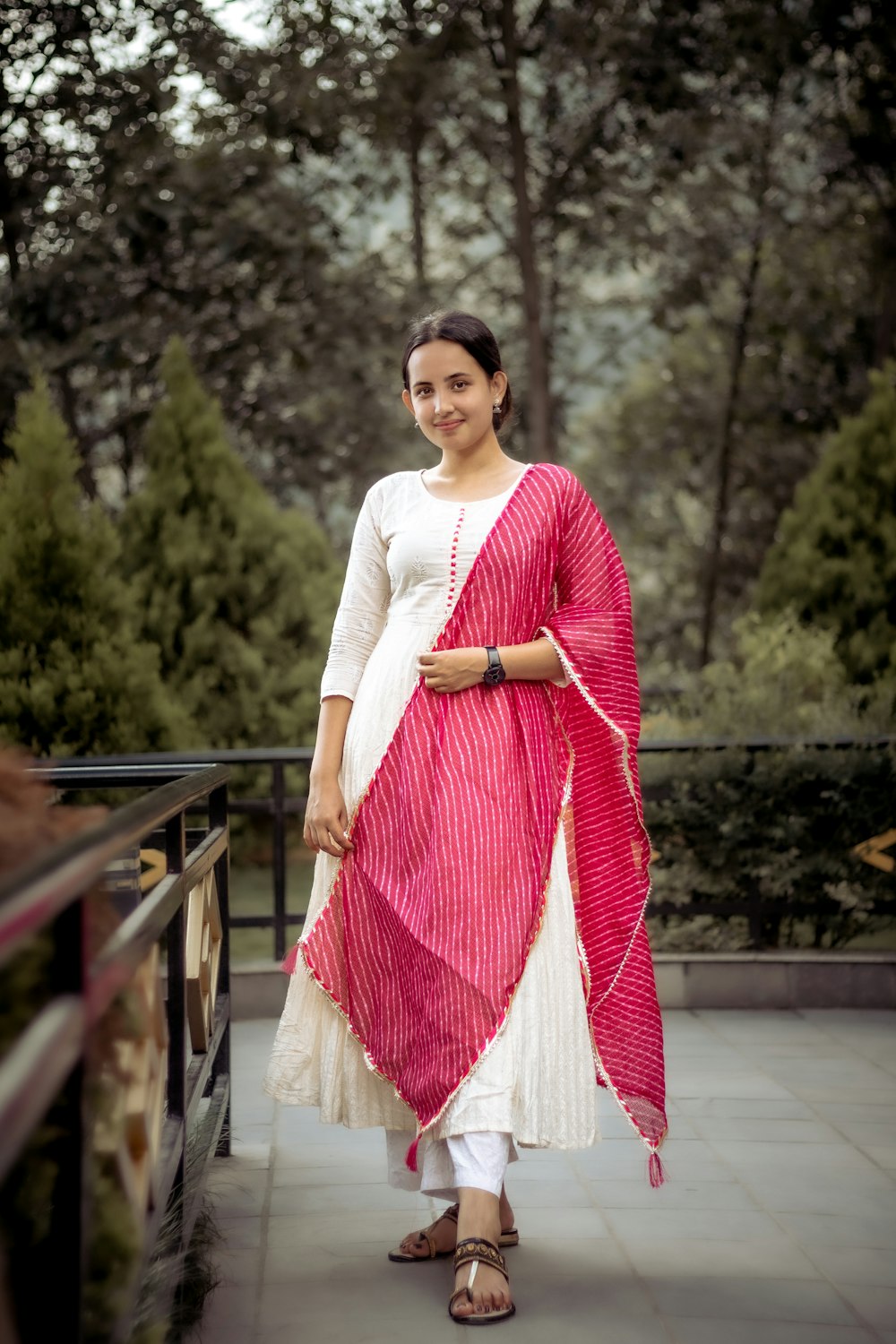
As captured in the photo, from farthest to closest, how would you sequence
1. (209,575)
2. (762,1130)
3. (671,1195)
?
(209,575) → (762,1130) → (671,1195)

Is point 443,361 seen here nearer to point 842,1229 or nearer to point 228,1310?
point 228,1310

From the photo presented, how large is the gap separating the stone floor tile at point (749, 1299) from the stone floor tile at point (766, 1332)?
0.02m

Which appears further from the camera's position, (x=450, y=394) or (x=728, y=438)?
(x=728, y=438)

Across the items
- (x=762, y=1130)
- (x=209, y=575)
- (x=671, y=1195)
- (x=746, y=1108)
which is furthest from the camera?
(x=209, y=575)

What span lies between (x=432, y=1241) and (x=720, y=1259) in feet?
1.81

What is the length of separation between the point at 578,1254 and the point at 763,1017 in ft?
7.94

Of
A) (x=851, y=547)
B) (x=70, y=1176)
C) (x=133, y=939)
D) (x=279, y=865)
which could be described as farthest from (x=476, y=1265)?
(x=851, y=547)

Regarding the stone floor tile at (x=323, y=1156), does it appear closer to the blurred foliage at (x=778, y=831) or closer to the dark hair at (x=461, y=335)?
the dark hair at (x=461, y=335)

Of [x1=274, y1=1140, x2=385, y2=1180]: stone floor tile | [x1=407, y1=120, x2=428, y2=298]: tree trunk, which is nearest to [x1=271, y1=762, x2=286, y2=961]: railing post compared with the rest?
[x1=274, y1=1140, x2=385, y2=1180]: stone floor tile

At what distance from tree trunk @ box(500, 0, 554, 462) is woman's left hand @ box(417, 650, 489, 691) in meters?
9.57

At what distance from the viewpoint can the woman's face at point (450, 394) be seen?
2.70m

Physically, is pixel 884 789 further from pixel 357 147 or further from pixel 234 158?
pixel 357 147

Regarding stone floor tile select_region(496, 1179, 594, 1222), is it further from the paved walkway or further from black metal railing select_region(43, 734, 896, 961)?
black metal railing select_region(43, 734, 896, 961)

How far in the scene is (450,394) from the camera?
270 centimetres
